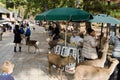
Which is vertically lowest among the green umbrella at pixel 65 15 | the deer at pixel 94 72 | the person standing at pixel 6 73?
the deer at pixel 94 72

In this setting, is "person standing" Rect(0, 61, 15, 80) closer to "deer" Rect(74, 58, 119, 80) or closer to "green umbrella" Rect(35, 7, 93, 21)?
"deer" Rect(74, 58, 119, 80)

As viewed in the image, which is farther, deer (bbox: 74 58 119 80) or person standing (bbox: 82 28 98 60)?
person standing (bbox: 82 28 98 60)

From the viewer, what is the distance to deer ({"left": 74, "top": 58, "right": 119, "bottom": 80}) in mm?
8852

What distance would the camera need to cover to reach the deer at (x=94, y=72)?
8.85 meters

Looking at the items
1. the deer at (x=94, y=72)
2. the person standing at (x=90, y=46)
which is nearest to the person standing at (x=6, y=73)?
the deer at (x=94, y=72)

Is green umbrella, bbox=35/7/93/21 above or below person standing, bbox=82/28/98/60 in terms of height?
above

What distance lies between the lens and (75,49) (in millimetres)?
12953

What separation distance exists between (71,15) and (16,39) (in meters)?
9.22

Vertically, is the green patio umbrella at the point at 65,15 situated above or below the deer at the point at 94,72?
above

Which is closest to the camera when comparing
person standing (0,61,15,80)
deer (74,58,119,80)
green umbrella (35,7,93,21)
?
person standing (0,61,15,80)

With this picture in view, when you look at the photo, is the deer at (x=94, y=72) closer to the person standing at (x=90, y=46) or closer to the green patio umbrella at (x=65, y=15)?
the person standing at (x=90, y=46)

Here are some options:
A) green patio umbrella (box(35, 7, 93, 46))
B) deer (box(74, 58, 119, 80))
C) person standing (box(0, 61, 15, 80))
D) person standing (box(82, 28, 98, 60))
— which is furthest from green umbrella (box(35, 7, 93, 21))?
person standing (box(0, 61, 15, 80))

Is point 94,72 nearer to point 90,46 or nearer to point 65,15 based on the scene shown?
point 90,46

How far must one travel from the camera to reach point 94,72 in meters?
9.06
